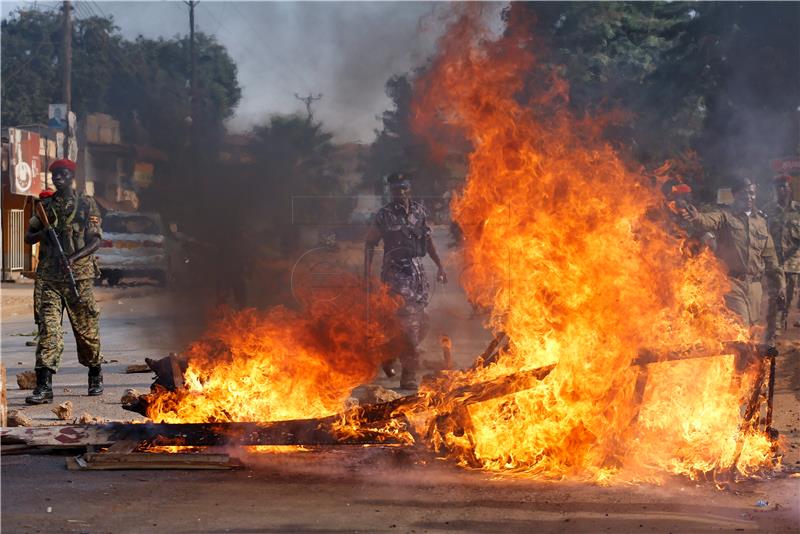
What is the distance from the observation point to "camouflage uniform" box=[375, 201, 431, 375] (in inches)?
379

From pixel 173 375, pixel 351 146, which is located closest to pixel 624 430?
pixel 173 375

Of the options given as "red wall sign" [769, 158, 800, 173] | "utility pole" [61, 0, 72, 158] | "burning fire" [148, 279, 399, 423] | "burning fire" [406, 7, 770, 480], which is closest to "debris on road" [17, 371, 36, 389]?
"burning fire" [148, 279, 399, 423]

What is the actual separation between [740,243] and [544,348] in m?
3.71

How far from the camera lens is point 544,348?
633 cm

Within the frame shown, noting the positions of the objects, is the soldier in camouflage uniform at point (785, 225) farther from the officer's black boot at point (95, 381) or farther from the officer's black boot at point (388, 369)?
the officer's black boot at point (95, 381)

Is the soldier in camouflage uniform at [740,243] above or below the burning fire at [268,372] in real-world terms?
above

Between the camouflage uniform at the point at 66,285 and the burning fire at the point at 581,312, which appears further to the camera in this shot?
the camouflage uniform at the point at 66,285

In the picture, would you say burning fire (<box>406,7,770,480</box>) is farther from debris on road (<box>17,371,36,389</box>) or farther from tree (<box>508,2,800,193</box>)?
tree (<box>508,2,800,193</box>)

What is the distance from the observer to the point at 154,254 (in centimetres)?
2377

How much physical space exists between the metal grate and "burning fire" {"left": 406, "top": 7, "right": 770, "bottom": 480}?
20736mm

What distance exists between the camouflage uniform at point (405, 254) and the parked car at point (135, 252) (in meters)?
14.9

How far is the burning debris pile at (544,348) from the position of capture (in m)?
5.93

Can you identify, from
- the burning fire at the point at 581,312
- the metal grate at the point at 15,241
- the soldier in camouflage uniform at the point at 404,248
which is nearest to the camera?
the burning fire at the point at 581,312

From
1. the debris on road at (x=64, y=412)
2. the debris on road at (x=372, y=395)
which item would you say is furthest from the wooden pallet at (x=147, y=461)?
the debris on road at (x=372, y=395)
